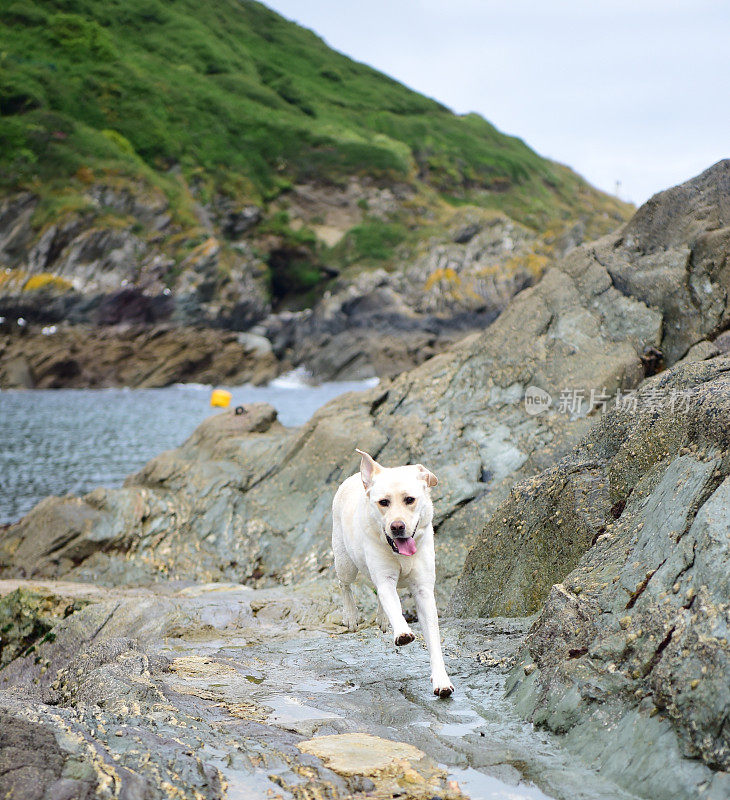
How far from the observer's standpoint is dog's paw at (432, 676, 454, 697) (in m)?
5.87

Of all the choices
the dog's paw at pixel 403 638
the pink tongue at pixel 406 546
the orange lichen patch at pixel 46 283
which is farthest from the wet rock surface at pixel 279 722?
the orange lichen patch at pixel 46 283

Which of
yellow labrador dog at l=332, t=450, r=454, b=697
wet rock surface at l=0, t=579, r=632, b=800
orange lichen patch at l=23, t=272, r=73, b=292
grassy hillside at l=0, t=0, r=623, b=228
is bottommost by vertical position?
orange lichen patch at l=23, t=272, r=73, b=292

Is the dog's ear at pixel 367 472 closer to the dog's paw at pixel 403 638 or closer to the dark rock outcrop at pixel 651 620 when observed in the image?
the dog's paw at pixel 403 638

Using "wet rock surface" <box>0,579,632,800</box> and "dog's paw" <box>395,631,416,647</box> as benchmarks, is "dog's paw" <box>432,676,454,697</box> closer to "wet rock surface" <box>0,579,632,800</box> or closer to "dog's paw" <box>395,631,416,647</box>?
"wet rock surface" <box>0,579,632,800</box>

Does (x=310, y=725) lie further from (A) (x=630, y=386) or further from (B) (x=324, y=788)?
(A) (x=630, y=386)

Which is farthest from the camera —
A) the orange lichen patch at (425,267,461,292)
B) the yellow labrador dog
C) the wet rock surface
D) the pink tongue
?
the orange lichen patch at (425,267,461,292)

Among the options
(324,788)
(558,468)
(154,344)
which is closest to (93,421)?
(154,344)

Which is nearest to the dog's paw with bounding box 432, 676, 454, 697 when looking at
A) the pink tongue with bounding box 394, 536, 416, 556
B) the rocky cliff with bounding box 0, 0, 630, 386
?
the pink tongue with bounding box 394, 536, 416, 556

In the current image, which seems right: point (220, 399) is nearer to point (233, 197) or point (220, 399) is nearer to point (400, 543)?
point (400, 543)

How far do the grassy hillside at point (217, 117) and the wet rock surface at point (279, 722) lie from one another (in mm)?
89044

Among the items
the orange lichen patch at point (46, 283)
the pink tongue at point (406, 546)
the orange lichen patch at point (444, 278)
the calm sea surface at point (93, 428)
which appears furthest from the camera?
the orange lichen patch at point (444, 278)

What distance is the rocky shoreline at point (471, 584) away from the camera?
14.1 ft

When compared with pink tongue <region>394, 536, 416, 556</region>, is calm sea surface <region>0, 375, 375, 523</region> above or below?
below

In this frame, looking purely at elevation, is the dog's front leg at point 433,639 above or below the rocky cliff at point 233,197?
below
